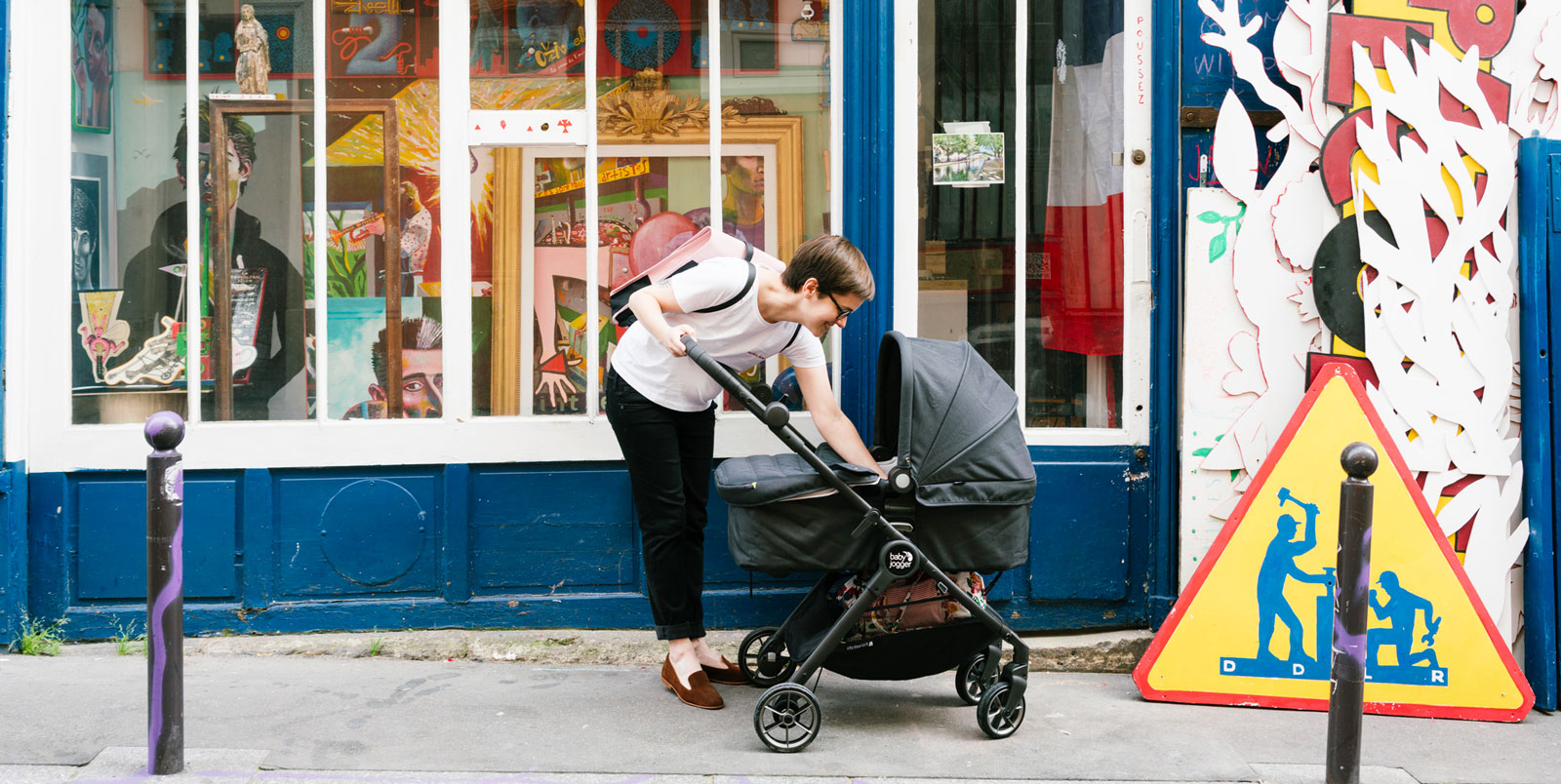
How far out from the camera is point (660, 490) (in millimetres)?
4062

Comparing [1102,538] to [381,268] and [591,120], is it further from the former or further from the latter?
[381,268]

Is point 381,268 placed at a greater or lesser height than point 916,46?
lesser

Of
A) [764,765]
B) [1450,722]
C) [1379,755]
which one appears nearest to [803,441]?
[764,765]

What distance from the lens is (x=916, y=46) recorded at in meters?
4.78

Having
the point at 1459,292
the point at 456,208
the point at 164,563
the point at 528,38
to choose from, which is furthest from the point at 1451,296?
the point at 164,563

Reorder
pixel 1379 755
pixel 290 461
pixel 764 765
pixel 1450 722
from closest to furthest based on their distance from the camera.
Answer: pixel 764 765, pixel 1379 755, pixel 1450 722, pixel 290 461

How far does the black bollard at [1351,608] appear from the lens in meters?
3.22

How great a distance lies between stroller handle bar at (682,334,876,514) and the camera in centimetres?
347

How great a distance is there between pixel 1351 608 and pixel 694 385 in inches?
79.6

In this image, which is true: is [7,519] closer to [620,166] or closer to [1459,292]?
[620,166]

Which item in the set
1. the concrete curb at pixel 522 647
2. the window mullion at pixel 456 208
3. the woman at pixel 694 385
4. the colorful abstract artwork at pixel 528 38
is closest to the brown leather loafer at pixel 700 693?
the woman at pixel 694 385

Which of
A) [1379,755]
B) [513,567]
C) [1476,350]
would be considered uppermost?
[1476,350]

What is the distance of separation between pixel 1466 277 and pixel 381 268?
13.0ft

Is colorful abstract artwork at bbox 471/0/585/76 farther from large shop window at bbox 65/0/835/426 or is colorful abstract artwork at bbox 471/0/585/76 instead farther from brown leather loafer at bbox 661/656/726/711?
brown leather loafer at bbox 661/656/726/711
